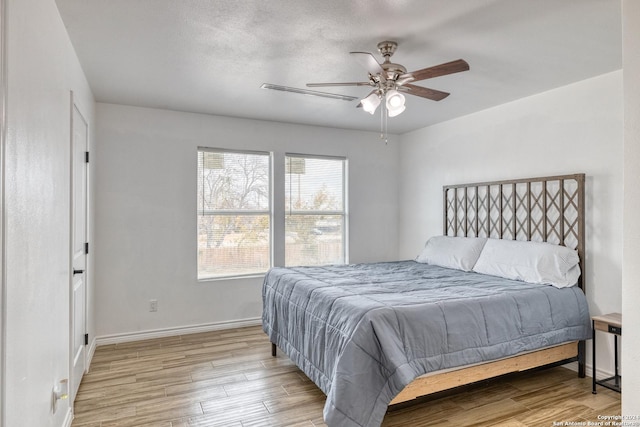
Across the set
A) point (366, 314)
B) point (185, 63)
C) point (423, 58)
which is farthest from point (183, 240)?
point (423, 58)

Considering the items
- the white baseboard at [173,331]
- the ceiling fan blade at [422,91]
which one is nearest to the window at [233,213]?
the white baseboard at [173,331]

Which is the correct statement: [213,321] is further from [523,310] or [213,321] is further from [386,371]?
[523,310]

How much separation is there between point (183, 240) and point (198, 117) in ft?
4.65

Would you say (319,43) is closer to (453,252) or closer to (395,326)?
(395,326)

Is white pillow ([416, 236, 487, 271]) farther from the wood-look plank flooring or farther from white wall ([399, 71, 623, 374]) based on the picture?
the wood-look plank flooring

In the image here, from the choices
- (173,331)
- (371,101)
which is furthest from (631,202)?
(173,331)

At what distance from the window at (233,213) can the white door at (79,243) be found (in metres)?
1.35

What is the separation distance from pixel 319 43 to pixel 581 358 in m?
3.24

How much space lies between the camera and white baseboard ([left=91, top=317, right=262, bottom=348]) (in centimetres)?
402

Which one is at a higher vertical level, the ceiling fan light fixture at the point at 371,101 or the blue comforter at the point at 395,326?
the ceiling fan light fixture at the point at 371,101

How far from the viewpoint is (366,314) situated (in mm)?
2314

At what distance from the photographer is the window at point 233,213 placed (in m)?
4.53

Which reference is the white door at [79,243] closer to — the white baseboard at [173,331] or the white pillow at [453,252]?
the white baseboard at [173,331]

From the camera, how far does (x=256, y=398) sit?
2826mm
